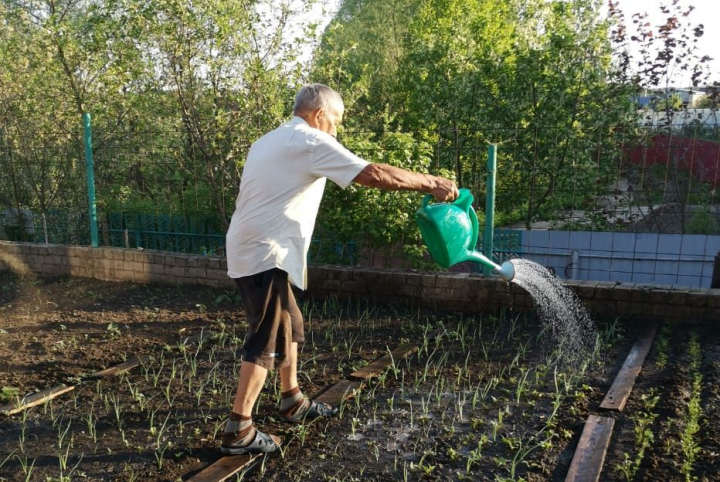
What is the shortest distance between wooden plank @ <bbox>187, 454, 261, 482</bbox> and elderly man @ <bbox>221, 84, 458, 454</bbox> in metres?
0.03

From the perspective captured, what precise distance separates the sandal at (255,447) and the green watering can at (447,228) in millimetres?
1350

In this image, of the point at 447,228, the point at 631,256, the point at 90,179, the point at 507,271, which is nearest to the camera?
the point at 447,228

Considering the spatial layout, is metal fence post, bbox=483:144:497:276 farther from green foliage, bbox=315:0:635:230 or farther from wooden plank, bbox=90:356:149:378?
wooden plank, bbox=90:356:149:378

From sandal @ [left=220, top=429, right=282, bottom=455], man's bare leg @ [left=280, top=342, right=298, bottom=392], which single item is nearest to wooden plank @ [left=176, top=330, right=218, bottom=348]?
man's bare leg @ [left=280, top=342, right=298, bottom=392]

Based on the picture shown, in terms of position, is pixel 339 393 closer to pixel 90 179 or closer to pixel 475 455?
pixel 475 455

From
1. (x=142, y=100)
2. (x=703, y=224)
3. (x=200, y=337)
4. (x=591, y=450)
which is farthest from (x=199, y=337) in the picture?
(x=703, y=224)

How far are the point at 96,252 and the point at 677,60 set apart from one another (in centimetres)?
806

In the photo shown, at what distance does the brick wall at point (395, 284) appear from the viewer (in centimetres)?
478

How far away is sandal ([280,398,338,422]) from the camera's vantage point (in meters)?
3.11

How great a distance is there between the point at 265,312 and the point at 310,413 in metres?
0.72

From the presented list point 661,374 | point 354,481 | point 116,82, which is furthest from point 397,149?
point 116,82

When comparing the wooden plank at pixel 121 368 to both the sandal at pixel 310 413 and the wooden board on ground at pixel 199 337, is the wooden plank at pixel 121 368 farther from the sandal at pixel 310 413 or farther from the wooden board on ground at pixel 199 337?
the sandal at pixel 310 413

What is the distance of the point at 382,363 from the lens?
3.98 metres

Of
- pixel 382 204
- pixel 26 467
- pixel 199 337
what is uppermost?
pixel 382 204
